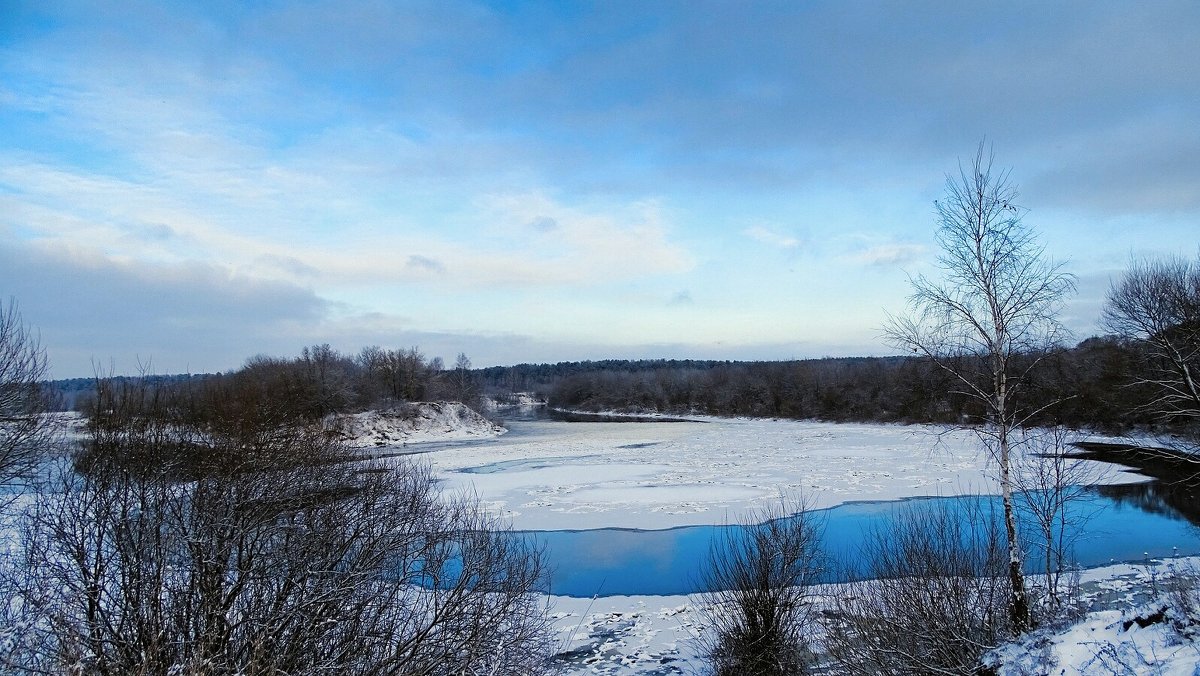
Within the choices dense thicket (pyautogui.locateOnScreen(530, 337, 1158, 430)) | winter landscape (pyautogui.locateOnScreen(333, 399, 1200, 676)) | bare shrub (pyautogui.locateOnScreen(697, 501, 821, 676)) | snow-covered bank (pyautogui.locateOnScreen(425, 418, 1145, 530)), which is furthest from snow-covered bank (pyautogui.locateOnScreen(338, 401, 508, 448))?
bare shrub (pyautogui.locateOnScreen(697, 501, 821, 676))

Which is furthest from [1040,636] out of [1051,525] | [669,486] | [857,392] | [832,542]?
[857,392]

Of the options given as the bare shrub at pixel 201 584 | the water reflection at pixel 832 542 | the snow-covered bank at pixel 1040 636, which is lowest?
the water reflection at pixel 832 542

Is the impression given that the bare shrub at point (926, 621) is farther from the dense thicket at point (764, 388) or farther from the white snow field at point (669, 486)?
the dense thicket at point (764, 388)

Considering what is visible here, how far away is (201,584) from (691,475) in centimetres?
2332

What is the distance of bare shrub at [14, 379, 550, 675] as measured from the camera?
6113 mm

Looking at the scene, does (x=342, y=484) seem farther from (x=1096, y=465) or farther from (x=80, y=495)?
(x=1096, y=465)

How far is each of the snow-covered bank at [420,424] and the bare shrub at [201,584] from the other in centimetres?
4379

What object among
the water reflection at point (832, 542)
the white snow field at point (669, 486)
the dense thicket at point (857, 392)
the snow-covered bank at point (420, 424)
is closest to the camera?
the white snow field at point (669, 486)

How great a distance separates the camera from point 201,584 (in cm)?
662

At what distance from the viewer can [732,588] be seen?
10.0m

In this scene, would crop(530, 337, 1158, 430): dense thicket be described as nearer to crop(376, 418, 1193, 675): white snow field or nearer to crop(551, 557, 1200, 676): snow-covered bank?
crop(376, 418, 1193, 675): white snow field

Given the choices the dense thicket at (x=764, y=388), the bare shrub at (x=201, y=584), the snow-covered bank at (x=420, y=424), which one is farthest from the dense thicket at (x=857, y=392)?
the snow-covered bank at (x=420, y=424)

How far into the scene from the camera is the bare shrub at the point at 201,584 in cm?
611

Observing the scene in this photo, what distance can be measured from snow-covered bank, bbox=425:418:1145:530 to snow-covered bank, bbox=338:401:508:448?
43.7ft
